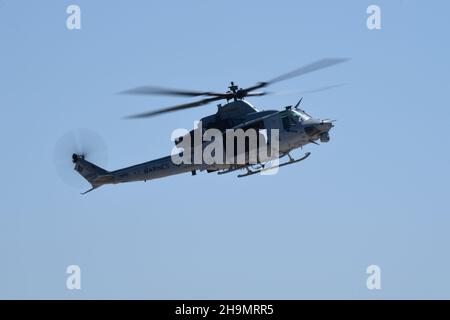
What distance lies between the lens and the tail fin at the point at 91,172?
130 ft

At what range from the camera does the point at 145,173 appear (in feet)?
128

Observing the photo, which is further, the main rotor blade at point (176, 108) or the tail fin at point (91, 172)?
the tail fin at point (91, 172)

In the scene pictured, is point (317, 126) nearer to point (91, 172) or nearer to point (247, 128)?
point (247, 128)

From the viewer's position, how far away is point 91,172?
40.1 metres

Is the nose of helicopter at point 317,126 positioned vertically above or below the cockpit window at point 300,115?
below

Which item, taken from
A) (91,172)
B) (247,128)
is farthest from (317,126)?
(91,172)

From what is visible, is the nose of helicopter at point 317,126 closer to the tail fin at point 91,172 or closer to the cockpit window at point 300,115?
the cockpit window at point 300,115

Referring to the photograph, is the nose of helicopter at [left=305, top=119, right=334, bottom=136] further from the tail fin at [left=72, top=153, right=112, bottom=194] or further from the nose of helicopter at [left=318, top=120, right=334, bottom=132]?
the tail fin at [left=72, top=153, right=112, bottom=194]
